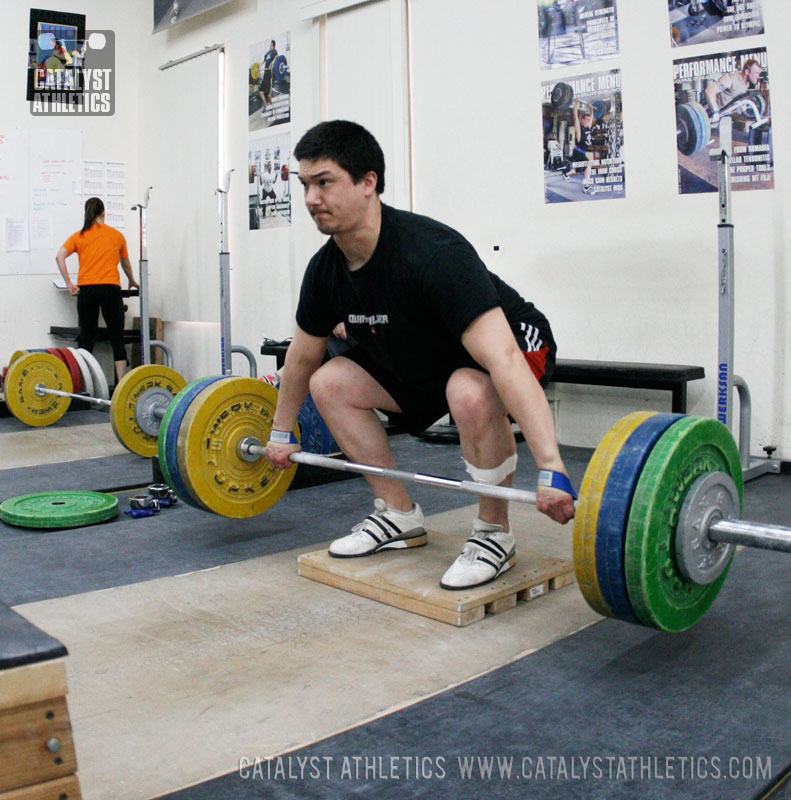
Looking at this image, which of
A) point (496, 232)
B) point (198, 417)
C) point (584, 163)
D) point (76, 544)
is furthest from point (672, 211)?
point (76, 544)

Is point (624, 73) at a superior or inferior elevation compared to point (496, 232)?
superior

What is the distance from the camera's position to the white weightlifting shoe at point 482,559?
75.5 inches

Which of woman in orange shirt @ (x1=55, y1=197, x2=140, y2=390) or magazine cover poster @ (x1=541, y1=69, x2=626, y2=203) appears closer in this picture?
magazine cover poster @ (x1=541, y1=69, x2=626, y2=203)

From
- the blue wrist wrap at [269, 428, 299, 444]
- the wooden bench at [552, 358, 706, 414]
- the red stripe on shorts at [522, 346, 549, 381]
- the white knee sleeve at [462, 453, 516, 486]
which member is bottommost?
the white knee sleeve at [462, 453, 516, 486]

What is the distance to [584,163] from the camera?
378 cm

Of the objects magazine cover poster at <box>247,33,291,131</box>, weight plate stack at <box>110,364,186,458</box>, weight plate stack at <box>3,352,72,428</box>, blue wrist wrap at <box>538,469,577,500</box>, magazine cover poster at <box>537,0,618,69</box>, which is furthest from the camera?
magazine cover poster at <box>247,33,291,131</box>

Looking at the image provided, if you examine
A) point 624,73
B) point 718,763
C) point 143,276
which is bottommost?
point 718,763

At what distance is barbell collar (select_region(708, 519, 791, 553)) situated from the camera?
1356mm

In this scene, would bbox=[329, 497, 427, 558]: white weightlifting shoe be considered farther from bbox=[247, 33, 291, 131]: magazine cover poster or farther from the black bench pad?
bbox=[247, 33, 291, 131]: magazine cover poster

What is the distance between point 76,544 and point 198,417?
557mm

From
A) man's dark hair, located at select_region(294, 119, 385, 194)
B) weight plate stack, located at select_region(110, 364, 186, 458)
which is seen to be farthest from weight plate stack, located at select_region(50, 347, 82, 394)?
man's dark hair, located at select_region(294, 119, 385, 194)

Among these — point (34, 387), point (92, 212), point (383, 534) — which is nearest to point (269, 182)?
point (92, 212)

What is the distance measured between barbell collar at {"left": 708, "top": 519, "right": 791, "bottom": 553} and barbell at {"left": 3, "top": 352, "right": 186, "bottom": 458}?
2289 millimetres

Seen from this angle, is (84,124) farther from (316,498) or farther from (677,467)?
(677,467)
